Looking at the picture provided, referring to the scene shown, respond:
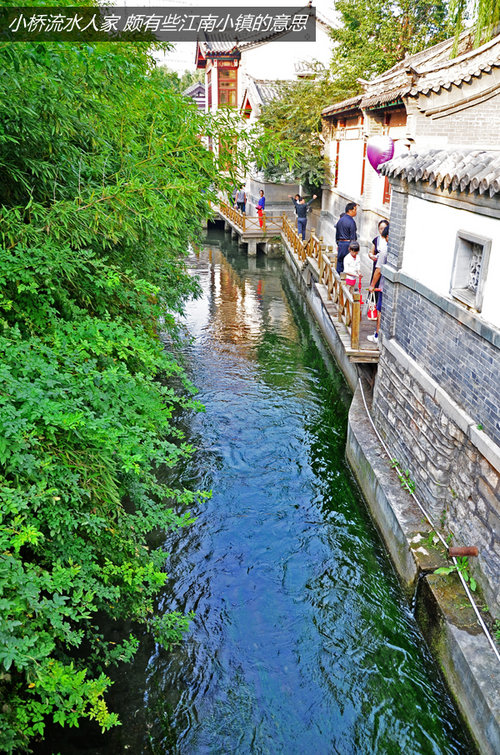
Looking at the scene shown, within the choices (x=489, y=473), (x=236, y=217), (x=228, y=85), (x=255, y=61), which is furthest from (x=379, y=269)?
(x=228, y=85)

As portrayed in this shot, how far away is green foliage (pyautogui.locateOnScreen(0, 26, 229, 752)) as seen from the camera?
12.8 feet

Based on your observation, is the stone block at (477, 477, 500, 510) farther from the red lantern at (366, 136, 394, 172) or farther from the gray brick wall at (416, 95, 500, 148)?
the red lantern at (366, 136, 394, 172)

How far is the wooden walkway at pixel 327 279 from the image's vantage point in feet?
32.4

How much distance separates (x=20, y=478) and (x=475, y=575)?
4480mm

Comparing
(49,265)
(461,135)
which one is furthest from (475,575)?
(461,135)

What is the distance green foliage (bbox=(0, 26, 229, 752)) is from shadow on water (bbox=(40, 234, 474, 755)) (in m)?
0.79

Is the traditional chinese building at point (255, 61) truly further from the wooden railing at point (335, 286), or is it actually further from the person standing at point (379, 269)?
the person standing at point (379, 269)

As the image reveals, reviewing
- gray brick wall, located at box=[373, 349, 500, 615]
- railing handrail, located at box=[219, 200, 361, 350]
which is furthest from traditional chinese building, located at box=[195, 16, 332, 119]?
gray brick wall, located at box=[373, 349, 500, 615]

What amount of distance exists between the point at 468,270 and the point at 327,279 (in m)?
8.13

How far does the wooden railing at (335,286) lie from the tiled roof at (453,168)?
7.88 ft

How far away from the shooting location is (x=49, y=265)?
4980 mm

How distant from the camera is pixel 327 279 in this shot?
14.6m

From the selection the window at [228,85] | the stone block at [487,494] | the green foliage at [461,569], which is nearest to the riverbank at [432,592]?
the green foliage at [461,569]

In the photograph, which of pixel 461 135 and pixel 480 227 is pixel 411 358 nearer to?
pixel 480 227
